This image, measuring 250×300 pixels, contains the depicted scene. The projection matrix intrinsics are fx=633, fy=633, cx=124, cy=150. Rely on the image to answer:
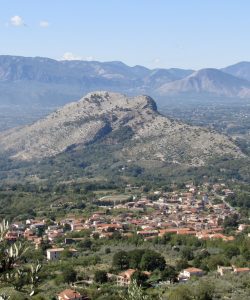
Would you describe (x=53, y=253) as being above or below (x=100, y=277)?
below

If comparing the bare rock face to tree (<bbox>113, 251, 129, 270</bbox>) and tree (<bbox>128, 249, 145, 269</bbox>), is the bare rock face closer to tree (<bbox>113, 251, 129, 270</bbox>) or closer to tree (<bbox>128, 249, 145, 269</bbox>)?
tree (<bbox>128, 249, 145, 269</bbox>)

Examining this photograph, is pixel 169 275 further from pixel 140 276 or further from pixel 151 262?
pixel 151 262

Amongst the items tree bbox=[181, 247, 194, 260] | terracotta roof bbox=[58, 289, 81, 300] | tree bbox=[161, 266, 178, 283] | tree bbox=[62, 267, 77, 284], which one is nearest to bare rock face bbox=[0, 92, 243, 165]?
tree bbox=[181, 247, 194, 260]

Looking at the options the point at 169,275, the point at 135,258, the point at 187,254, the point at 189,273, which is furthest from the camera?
the point at 187,254

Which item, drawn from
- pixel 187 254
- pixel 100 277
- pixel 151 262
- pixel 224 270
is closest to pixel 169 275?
pixel 151 262

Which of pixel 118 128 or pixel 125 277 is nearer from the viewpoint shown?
pixel 125 277

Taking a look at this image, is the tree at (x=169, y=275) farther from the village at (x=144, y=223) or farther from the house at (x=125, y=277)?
the house at (x=125, y=277)
